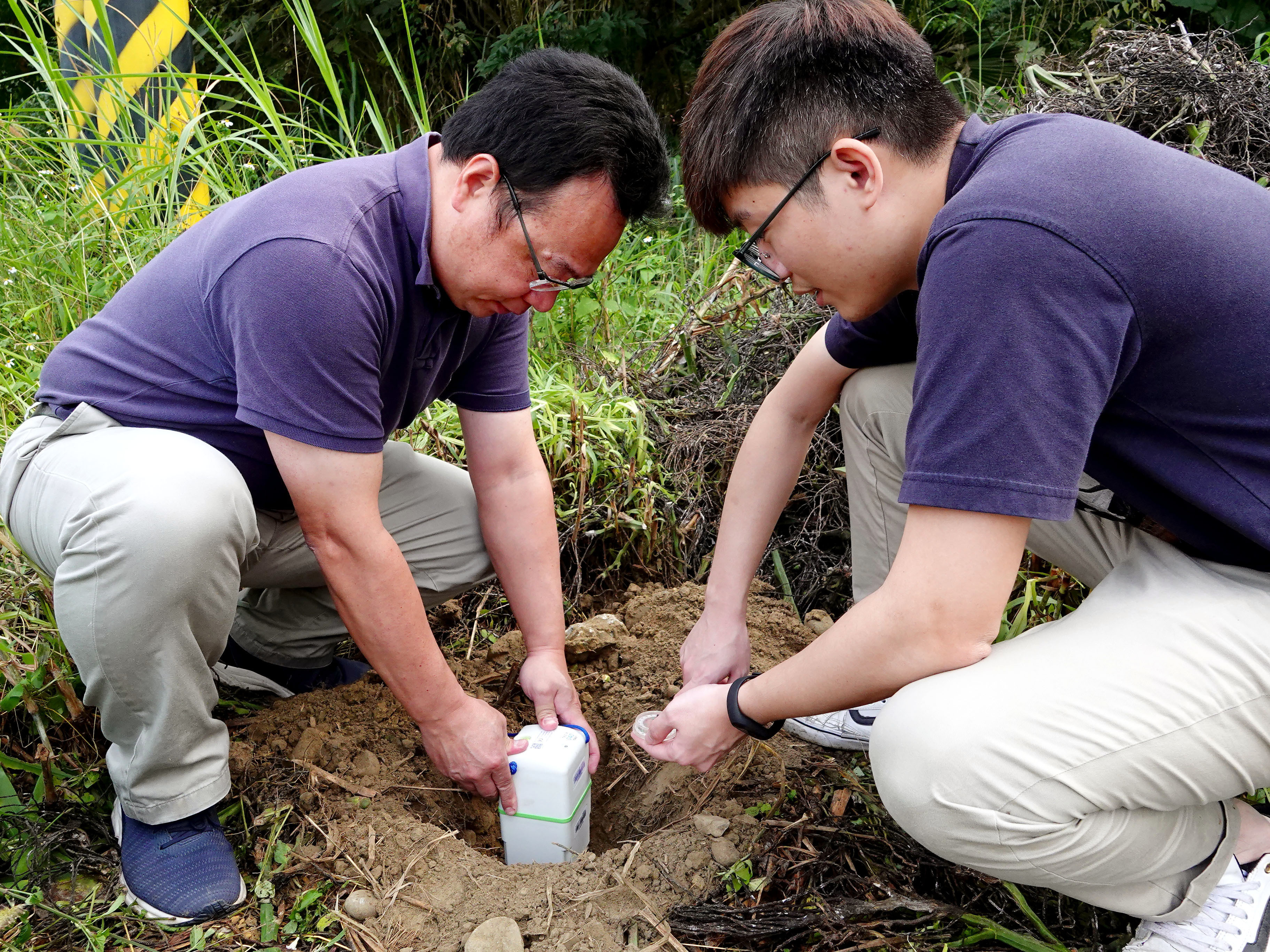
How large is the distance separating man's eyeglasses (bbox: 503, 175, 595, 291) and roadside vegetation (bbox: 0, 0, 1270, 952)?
0.24 m

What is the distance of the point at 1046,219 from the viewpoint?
1.19 meters

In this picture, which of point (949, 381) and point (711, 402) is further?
point (711, 402)

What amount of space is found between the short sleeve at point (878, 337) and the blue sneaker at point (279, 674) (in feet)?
4.44

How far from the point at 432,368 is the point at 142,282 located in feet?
1.91

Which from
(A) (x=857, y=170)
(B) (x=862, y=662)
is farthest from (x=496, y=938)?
(A) (x=857, y=170)

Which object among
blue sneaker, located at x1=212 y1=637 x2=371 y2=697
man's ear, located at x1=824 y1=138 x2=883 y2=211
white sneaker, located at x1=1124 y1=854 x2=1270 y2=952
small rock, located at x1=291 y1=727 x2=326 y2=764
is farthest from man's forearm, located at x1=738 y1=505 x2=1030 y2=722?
blue sneaker, located at x1=212 y1=637 x2=371 y2=697

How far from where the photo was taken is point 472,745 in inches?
71.4

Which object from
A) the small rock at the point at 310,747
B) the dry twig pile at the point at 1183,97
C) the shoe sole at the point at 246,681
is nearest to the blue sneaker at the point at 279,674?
the shoe sole at the point at 246,681

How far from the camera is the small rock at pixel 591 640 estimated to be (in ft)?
7.68

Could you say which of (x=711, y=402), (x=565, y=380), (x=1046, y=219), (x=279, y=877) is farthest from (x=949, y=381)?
(x=565, y=380)

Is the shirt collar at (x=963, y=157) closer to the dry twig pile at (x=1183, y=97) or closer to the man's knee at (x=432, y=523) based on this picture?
the man's knee at (x=432, y=523)

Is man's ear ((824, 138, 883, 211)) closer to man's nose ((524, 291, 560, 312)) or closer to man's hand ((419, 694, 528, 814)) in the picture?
man's nose ((524, 291, 560, 312))

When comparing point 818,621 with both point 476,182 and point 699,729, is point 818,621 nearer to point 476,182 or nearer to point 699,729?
point 699,729

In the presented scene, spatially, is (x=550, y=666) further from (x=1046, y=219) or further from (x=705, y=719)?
(x=1046, y=219)
